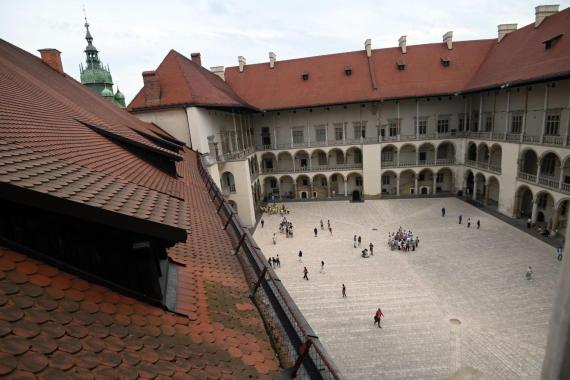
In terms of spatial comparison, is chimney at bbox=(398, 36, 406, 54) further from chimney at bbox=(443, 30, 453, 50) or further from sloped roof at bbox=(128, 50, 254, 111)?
sloped roof at bbox=(128, 50, 254, 111)

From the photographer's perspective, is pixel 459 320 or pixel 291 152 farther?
pixel 291 152

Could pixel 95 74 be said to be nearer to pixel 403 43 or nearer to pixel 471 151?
pixel 403 43

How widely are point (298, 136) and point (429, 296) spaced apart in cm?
2420

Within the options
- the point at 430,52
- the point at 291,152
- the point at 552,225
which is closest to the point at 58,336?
the point at 552,225

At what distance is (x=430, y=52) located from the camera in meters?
35.3

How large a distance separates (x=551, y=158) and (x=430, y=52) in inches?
670

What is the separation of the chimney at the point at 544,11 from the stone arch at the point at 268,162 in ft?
86.9

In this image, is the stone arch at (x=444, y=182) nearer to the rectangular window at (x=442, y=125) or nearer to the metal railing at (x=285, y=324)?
the rectangular window at (x=442, y=125)

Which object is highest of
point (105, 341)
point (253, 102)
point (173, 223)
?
point (253, 102)

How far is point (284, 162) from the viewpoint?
126ft

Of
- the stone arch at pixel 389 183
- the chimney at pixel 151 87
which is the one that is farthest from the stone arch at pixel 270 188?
the chimney at pixel 151 87

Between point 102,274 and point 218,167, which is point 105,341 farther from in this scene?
point 218,167

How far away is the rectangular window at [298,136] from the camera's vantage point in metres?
36.8

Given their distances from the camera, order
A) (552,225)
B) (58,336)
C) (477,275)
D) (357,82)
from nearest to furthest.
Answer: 1. (58,336)
2. (477,275)
3. (552,225)
4. (357,82)
